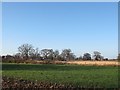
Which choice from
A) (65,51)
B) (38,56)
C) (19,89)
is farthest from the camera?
(65,51)

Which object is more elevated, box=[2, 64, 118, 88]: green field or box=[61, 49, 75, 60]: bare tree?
box=[61, 49, 75, 60]: bare tree

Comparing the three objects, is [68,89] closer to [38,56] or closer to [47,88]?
[47,88]

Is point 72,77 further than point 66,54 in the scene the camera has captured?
No

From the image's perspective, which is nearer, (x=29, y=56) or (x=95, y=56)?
(x=29, y=56)

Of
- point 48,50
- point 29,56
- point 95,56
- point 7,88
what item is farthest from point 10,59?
point 7,88

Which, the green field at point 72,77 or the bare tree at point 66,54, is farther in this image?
the bare tree at point 66,54

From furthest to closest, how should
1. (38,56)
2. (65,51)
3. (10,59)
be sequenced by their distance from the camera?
(65,51) < (38,56) < (10,59)

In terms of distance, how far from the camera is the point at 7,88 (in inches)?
485

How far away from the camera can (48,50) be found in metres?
119

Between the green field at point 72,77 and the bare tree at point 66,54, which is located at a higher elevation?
the bare tree at point 66,54

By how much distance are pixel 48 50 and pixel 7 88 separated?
10640 cm

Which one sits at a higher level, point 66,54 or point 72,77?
point 66,54

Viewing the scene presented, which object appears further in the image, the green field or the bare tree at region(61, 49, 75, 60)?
the bare tree at region(61, 49, 75, 60)

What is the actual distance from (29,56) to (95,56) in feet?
102
